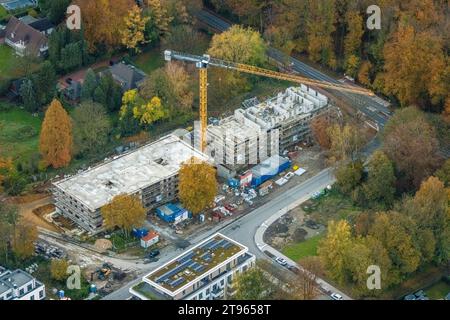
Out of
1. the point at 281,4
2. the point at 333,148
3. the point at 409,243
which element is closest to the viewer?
the point at 409,243

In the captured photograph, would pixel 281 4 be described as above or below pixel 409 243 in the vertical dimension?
above

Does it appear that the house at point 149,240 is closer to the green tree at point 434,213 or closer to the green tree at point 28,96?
the green tree at point 434,213

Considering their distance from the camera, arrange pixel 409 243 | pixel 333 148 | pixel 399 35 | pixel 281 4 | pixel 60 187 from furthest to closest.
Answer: pixel 281 4 < pixel 399 35 < pixel 333 148 < pixel 60 187 < pixel 409 243

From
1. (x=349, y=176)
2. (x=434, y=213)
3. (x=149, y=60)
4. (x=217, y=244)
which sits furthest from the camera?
(x=149, y=60)

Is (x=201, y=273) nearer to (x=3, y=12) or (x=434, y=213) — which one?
(x=434, y=213)

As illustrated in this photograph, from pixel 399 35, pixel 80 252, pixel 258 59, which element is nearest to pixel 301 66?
pixel 258 59

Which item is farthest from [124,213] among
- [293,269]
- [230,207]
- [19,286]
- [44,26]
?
[44,26]

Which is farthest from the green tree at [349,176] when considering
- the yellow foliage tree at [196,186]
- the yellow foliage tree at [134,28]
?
the yellow foliage tree at [134,28]

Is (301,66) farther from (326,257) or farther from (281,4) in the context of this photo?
(326,257)
